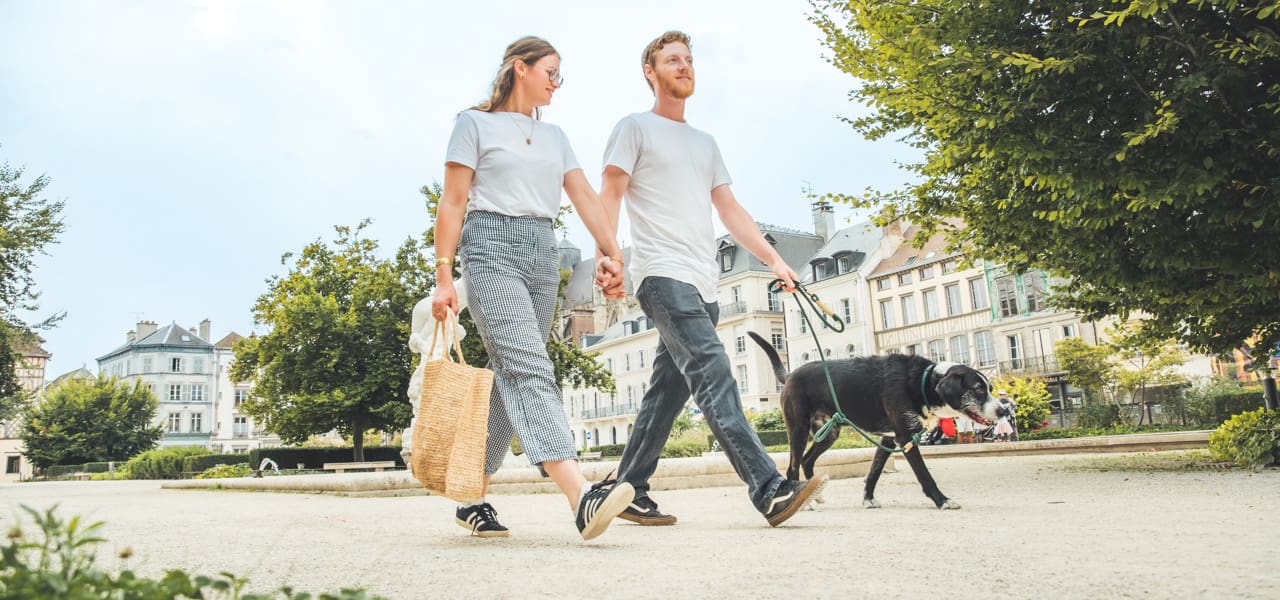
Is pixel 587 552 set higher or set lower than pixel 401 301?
lower

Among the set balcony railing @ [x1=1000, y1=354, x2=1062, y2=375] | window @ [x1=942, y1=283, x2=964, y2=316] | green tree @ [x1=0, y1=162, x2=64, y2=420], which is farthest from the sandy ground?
window @ [x1=942, y1=283, x2=964, y2=316]

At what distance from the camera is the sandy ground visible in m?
2.26

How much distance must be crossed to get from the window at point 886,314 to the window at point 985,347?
18.0 ft

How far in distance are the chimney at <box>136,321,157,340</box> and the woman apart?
309 ft

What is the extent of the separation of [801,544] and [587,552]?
31.3 inches

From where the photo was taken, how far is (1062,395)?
42469 millimetres

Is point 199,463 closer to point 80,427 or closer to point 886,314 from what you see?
point 80,427

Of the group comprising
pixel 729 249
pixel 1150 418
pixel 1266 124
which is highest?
pixel 729 249

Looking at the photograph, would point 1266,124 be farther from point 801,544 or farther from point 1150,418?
point 1150,418

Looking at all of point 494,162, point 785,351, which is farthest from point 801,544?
point 785,351

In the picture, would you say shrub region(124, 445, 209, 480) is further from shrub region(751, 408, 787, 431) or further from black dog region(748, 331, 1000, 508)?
black dog region(748, 331, 1000, 508)

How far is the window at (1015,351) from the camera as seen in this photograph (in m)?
44.2

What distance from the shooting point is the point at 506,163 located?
3.73m

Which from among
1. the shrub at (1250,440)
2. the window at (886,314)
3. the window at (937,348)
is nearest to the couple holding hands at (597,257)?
the shrub at (1250,440)
